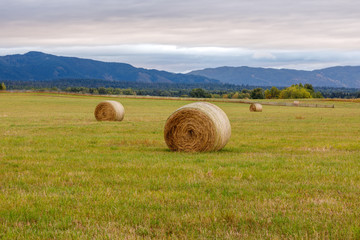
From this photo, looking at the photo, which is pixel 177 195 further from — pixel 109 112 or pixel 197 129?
pixel 109 112

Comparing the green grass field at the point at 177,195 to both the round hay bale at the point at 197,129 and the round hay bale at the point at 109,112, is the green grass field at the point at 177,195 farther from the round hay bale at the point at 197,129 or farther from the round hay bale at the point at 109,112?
the round hay bale at the point at 109,112

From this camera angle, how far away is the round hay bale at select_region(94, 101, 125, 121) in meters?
37.4

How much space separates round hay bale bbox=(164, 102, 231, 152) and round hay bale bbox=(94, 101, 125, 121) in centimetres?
2109

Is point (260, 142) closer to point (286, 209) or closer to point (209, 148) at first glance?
point (209, 148)

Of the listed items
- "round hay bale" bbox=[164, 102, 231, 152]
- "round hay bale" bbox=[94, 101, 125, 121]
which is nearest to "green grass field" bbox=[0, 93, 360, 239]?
"round hay bale" bbox=[164, 102, 231, 152]

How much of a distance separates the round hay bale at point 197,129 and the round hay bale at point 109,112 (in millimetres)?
21088

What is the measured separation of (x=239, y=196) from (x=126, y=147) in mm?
9128

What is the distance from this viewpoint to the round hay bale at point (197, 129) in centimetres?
1614

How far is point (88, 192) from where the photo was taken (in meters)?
9.16

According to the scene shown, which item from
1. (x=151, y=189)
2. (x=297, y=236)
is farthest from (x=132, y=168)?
(x=297, y=236)

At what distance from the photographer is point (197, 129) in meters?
16.2

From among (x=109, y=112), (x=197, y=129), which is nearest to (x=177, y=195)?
(x=197, y=129)

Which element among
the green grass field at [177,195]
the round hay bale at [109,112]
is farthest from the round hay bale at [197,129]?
the round hay bale at [109,112]

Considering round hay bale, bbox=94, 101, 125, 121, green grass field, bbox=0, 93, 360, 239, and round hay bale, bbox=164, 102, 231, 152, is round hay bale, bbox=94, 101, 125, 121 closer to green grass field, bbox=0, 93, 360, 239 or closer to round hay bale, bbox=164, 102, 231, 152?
round hay bale, bbox=164, 102, 231, 152
